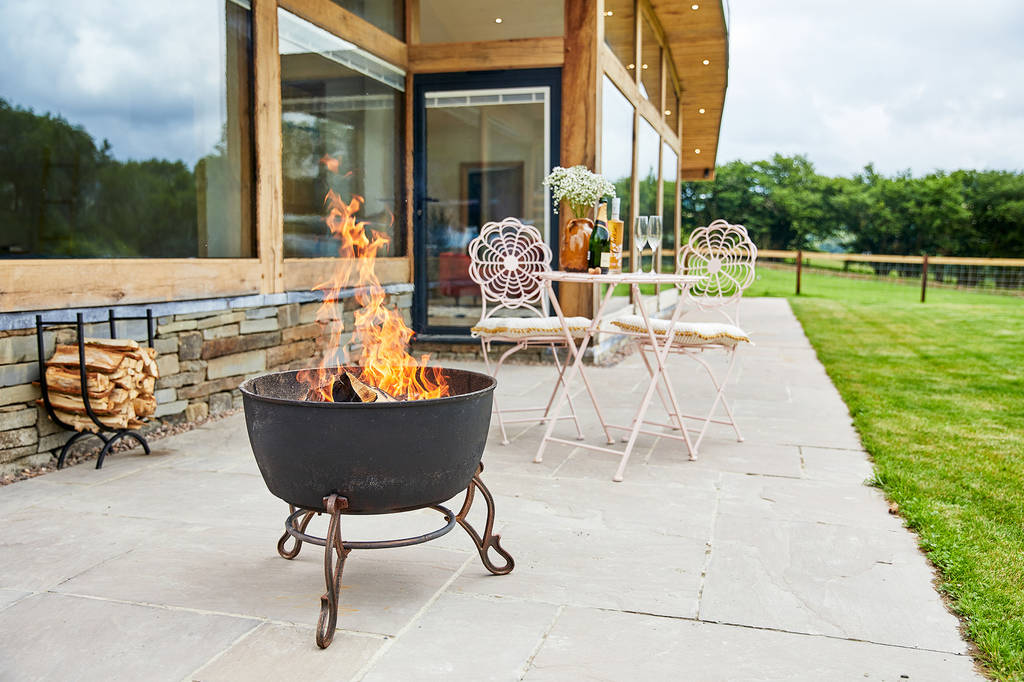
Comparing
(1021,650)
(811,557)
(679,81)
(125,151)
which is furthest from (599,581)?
(679,81)

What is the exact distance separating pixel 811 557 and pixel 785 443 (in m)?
1.47

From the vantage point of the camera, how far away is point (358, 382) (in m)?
2.10

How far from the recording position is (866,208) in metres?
31.4

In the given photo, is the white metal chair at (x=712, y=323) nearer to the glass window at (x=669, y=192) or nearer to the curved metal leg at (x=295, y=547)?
the curved metal leg at (x=295, y=547)

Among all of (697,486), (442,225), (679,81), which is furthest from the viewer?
(679,81)

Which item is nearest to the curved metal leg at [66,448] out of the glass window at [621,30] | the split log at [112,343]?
the split log at [112,343]

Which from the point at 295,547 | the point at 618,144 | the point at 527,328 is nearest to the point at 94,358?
the point at 295,547

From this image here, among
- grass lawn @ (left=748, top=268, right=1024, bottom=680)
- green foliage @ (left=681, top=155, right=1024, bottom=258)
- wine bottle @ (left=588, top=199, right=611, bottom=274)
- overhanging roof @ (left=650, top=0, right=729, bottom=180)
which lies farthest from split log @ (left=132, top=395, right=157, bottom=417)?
green foliage @ (left=681, top=155, right=1024, bottom=258)

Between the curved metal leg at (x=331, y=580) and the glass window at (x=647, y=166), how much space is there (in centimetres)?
677

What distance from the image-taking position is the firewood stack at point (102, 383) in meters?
3.14

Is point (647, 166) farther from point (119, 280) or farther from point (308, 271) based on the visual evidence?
point (119, 280)

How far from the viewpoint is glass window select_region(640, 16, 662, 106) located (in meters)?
8.28

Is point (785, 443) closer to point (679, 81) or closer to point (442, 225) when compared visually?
point (442, 225)

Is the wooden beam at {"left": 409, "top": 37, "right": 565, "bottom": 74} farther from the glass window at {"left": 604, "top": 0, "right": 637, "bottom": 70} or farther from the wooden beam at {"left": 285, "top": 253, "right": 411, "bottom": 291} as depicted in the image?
the wooden beam at {"left": 285, "top": 253, "right": 411, "bottom": 291}
